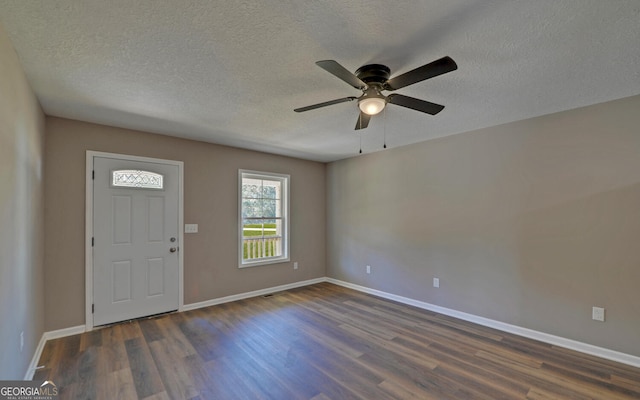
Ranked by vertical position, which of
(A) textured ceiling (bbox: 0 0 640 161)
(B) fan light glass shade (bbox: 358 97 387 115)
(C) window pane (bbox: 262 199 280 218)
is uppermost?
(A) textured ceiling (bbox: 0 0 640 161)

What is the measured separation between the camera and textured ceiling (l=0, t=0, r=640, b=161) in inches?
61.3

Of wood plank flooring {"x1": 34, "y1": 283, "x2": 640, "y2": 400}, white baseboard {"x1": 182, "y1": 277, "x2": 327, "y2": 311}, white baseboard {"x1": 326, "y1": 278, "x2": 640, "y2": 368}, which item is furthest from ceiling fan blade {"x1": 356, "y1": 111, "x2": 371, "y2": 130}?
white baseboard {"x1": 182, "y1": 277, "x2": 327, "y2": 311}

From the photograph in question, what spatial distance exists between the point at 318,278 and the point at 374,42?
189 inches

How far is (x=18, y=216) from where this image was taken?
215 cm

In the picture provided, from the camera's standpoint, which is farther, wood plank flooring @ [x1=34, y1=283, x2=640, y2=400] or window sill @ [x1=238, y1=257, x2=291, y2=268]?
window sill @ [x1=238, y1=257, x2=291, y2=268]

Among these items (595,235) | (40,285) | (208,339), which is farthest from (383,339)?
(40,285)

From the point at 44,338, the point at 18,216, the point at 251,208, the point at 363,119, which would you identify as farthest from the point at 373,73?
the point at 44,338

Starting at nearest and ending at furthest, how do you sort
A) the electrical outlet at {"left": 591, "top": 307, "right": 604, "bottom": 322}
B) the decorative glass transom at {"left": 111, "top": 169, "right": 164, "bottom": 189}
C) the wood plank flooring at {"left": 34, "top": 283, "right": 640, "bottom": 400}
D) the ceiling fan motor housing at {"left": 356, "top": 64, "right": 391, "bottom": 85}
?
the ceiling fan motor housing at {"left": 356, "top": 64, "right": 391, "bottom": 85} < the wood plank flooring at {"left": 34, "top": 283, "right": 640, "bottom": 400} < the electrical outlet at {"left": 591, "top": 307, "right": 604, "bottom": 322} < the decorative glass transom at {"left": 111, "top": 169, "right": 164, "bottom": 189}

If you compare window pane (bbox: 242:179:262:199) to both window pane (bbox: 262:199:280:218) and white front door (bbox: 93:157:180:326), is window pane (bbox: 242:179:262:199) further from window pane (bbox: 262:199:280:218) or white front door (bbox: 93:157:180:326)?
white front door (bbox: 93:157:180:326)

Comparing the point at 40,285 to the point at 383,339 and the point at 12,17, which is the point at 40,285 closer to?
the point at 12,17

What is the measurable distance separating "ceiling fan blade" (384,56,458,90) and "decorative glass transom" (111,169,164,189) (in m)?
3.37

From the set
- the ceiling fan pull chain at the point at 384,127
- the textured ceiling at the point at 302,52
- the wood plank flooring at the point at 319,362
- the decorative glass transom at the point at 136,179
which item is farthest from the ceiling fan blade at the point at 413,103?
the decorative glass transom at the point at 136,179

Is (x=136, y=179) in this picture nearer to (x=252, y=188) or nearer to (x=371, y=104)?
(x=252, y=188)

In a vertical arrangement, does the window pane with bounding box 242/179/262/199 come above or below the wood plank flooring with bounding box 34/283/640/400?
above
